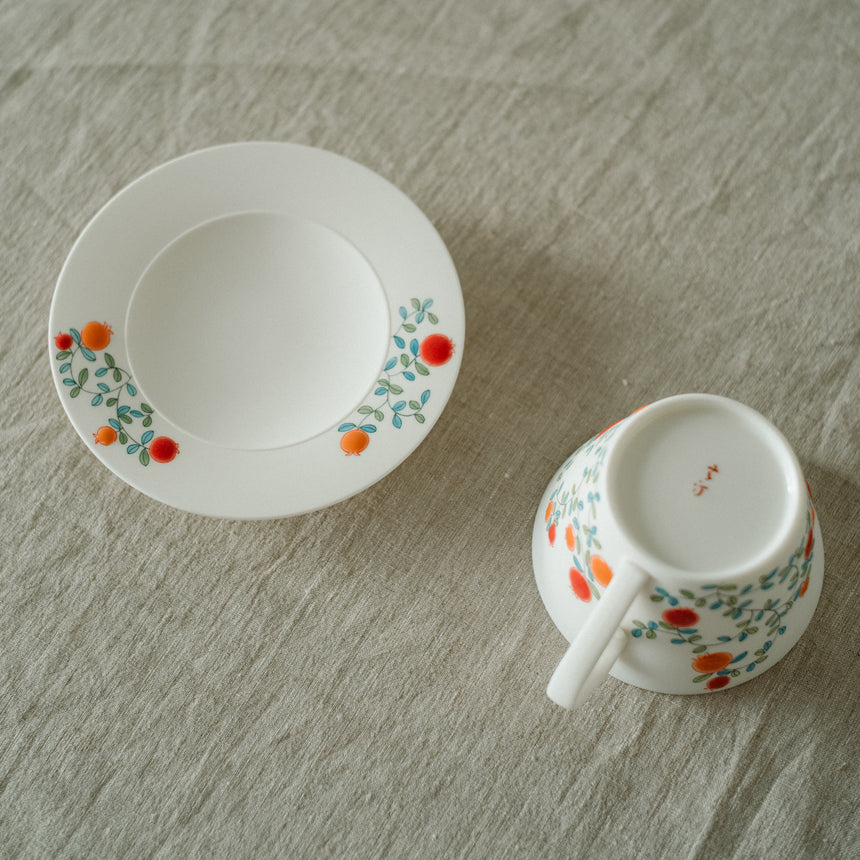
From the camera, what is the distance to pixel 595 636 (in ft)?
1.35

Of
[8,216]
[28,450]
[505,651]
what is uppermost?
[8,216]

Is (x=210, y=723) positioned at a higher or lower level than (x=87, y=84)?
lower

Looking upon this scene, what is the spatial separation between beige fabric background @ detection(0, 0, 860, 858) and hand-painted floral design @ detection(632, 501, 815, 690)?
55 millimetres

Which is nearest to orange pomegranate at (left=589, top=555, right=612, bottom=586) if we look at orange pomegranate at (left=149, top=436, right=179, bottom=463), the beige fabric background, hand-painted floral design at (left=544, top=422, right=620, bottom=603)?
hand-painted floral design at (left=544, top=422, right=620, bottom=603)

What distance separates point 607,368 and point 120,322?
1.13ft

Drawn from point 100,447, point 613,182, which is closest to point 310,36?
point 613,182

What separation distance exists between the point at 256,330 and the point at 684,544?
32cm

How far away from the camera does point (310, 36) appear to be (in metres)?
0.67

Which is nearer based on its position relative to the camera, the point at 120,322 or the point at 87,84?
the point at 120,322

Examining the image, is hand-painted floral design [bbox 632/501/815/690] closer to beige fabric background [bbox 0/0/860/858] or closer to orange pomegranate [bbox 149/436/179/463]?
beige fabric background [bbox 0/0/860/858]

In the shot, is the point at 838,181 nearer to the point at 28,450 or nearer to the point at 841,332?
the point at 841,332

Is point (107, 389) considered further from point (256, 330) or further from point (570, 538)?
point (570, 538)

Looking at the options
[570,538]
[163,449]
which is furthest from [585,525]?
[163,449]

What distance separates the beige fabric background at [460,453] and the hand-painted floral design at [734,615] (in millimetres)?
55
